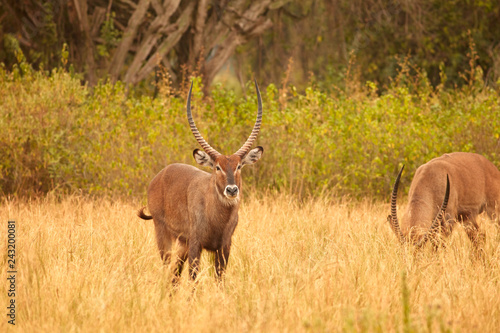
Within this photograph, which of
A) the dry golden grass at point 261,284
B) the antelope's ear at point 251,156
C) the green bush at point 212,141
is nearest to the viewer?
the dry golden grass at point 261,284

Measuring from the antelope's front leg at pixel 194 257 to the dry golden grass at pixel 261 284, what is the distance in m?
0.10

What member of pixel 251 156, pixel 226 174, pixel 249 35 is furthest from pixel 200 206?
pixel 249 35

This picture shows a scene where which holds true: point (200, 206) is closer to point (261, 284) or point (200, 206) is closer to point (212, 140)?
point (261, 284)

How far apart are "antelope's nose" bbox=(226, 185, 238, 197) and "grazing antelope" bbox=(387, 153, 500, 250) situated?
175 centimetres

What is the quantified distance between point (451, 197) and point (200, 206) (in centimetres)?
283

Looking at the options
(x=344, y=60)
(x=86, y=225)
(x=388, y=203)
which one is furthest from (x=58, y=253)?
(x=344, y=60)

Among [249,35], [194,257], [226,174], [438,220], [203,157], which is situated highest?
[249,35]

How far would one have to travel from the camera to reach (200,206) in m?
5.54

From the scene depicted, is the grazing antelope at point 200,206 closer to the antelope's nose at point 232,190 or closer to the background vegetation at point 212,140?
the antelope's nose at point 232,190

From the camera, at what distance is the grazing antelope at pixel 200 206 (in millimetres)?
5402

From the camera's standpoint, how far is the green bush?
938cm

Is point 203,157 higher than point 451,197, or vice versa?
point 203,157

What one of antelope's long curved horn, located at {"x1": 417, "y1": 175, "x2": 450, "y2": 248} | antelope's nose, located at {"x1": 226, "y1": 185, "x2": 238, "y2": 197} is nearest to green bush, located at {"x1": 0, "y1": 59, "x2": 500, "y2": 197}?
antelope's long curved horn, located at {"x1": 417, "y1": 175, "x2": 450, "y2": 248}

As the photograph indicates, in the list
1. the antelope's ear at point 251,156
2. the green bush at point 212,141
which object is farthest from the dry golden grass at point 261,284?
the green bush at point 212,141
